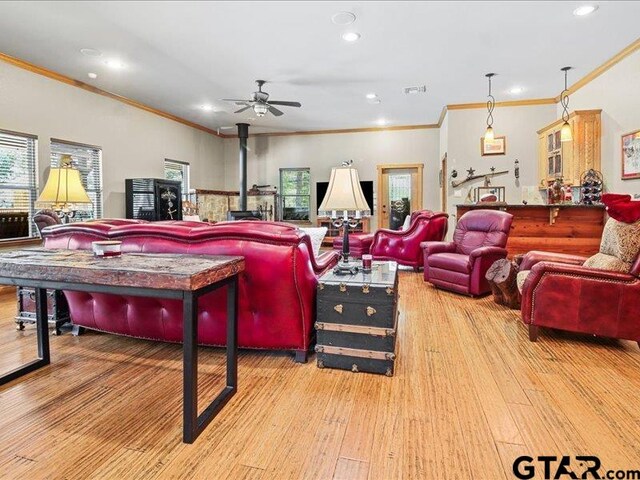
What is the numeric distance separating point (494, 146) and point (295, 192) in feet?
15.0

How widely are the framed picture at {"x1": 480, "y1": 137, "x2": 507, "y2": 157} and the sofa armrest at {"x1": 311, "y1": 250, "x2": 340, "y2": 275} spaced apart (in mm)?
4630

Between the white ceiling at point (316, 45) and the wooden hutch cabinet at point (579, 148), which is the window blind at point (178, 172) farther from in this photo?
the wooden hutch cabinet at point (579, 148)

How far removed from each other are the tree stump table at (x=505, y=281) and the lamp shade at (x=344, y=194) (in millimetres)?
1834

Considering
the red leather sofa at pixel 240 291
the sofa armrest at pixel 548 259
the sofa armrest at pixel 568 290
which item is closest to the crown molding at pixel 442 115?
the sofa armrest at pixel 548 259

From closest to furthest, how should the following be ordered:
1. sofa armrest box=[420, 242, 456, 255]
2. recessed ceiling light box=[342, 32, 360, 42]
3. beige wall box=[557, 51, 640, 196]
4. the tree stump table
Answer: the tree stump table → recessed ceiling light box=[342, 32, 360, 42] → beige wall box=[557, 51, 640, 196] → sofa armrest box=[420, 242, 456, 255]

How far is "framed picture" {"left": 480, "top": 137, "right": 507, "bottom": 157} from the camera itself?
252 inches

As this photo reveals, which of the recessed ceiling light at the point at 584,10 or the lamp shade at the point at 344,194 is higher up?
the recessed ceiling light at the point at 584,10

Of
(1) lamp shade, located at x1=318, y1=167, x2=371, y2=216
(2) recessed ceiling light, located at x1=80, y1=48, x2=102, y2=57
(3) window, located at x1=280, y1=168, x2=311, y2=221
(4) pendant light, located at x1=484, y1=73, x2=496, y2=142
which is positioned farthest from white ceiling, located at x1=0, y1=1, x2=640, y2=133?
(3) window, located at x1=280, y1=168, x2=311, y2=221

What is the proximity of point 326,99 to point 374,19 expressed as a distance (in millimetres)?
2760

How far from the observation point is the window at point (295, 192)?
9031mm

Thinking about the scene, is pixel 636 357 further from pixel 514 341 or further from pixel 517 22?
pixel 517 22

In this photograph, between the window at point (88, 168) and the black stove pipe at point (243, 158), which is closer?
the window at point (88, 168)

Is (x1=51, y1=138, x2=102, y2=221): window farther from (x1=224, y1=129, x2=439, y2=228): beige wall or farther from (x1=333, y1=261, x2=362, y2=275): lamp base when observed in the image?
(x1=333, y1=261, x2=362, y2=275): lamp base

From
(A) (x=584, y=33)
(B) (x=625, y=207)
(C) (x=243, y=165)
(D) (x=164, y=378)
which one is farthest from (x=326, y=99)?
(D) (x=164, y=378)
